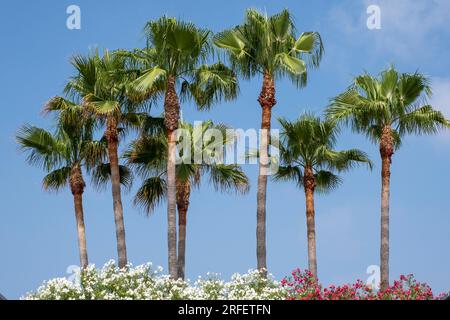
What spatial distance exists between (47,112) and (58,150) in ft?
5.31

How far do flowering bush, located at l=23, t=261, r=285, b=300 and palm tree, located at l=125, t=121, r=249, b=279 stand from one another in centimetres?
994

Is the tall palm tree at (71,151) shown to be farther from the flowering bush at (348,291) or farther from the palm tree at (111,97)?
the flowering bush at (348,291)

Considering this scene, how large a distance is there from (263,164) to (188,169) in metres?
4.68

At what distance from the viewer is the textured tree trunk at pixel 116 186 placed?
102ft

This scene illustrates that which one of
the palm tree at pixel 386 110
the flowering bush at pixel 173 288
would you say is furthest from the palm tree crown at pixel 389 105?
the flowering bush at pixel 173 288

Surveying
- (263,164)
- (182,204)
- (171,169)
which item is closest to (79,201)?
(182,204)

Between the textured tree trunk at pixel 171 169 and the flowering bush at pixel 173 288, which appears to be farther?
the textured tree trunk at pixel 171 169

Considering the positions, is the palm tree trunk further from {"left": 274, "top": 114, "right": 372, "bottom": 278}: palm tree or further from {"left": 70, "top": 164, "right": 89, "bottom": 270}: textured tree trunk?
{"left": 274, "top": 114, "right": 372, "bottom": 278}: palm tree

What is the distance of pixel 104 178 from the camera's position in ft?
112

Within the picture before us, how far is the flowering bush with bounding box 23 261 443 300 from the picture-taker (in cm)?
2221

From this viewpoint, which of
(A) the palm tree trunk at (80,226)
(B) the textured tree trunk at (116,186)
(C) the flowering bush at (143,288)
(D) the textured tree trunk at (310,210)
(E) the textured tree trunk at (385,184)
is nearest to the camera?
(C) the flowering bush at (143,288)

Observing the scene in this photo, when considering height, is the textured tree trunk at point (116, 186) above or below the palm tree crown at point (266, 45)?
below

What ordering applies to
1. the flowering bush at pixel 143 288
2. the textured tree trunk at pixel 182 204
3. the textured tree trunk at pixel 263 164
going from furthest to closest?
the textured tree trunk at pixel 182 204, the textured tree trunk at pixel 263 164, the flowering bush at pixel 143 288
